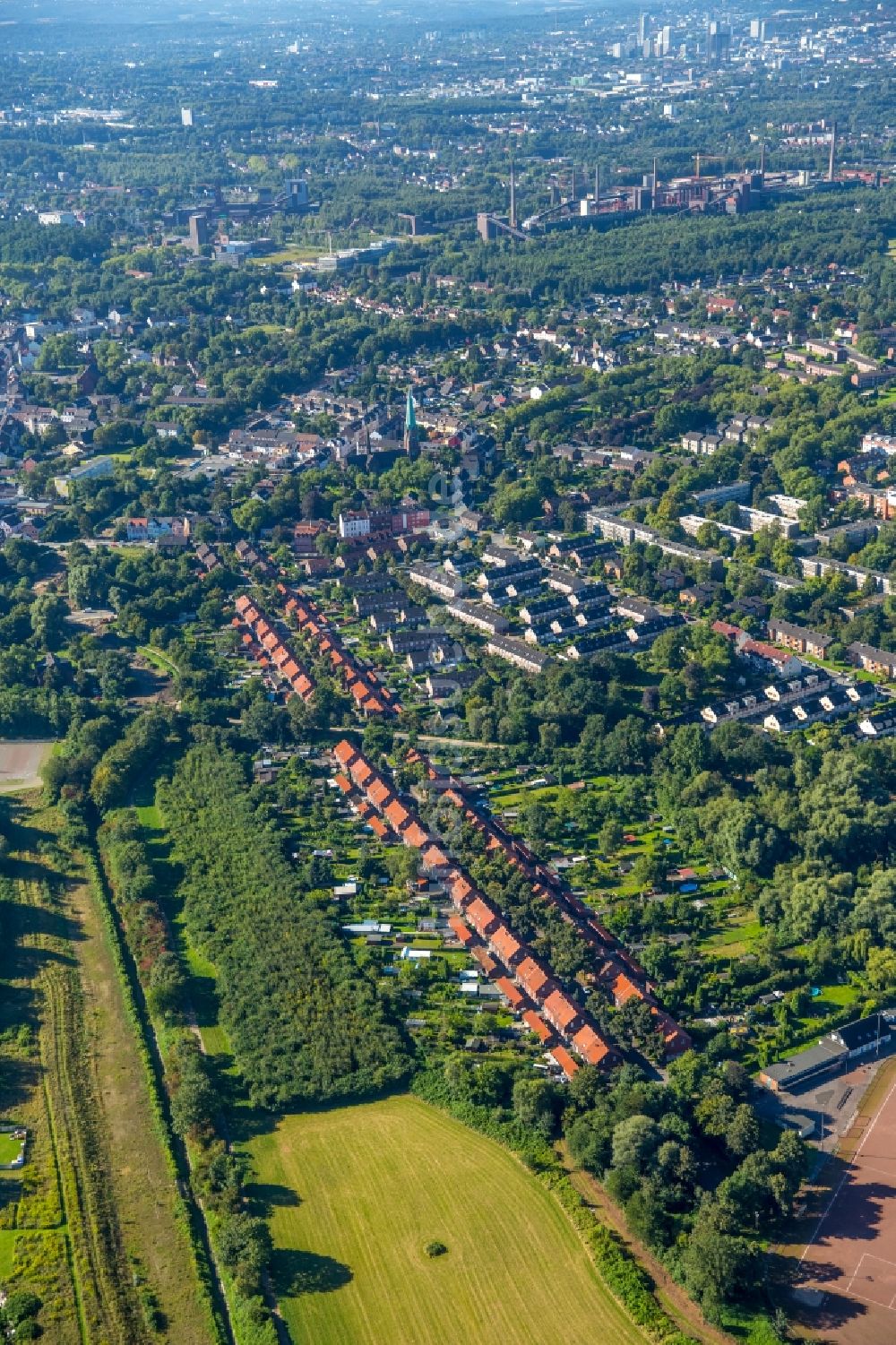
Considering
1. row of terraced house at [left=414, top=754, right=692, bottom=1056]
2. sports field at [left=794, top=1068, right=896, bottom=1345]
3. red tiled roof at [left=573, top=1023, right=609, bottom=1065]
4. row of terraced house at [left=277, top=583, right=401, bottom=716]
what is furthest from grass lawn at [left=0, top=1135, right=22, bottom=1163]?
row of terraced house at [left=277, top=583, right=401, bottom=716]

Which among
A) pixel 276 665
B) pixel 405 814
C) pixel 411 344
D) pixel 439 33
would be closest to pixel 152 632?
pixel 276 665

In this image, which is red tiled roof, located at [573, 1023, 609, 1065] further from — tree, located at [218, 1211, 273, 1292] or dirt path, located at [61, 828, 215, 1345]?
dirt path, located at [61, 828, 215, 1345]

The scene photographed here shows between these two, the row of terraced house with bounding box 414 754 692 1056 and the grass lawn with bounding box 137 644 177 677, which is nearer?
the row of terraced house with bounding box 414 754 692 1056

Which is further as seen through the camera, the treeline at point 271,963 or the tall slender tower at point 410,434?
the tall slender tower at point 410,434

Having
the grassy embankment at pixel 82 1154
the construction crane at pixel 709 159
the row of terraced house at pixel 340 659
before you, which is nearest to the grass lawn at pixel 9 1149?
the grassy embankment at pixel 82 1154

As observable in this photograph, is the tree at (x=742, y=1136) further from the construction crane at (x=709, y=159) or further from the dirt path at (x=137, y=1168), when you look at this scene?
the construction crane at (x=709, y=159)
